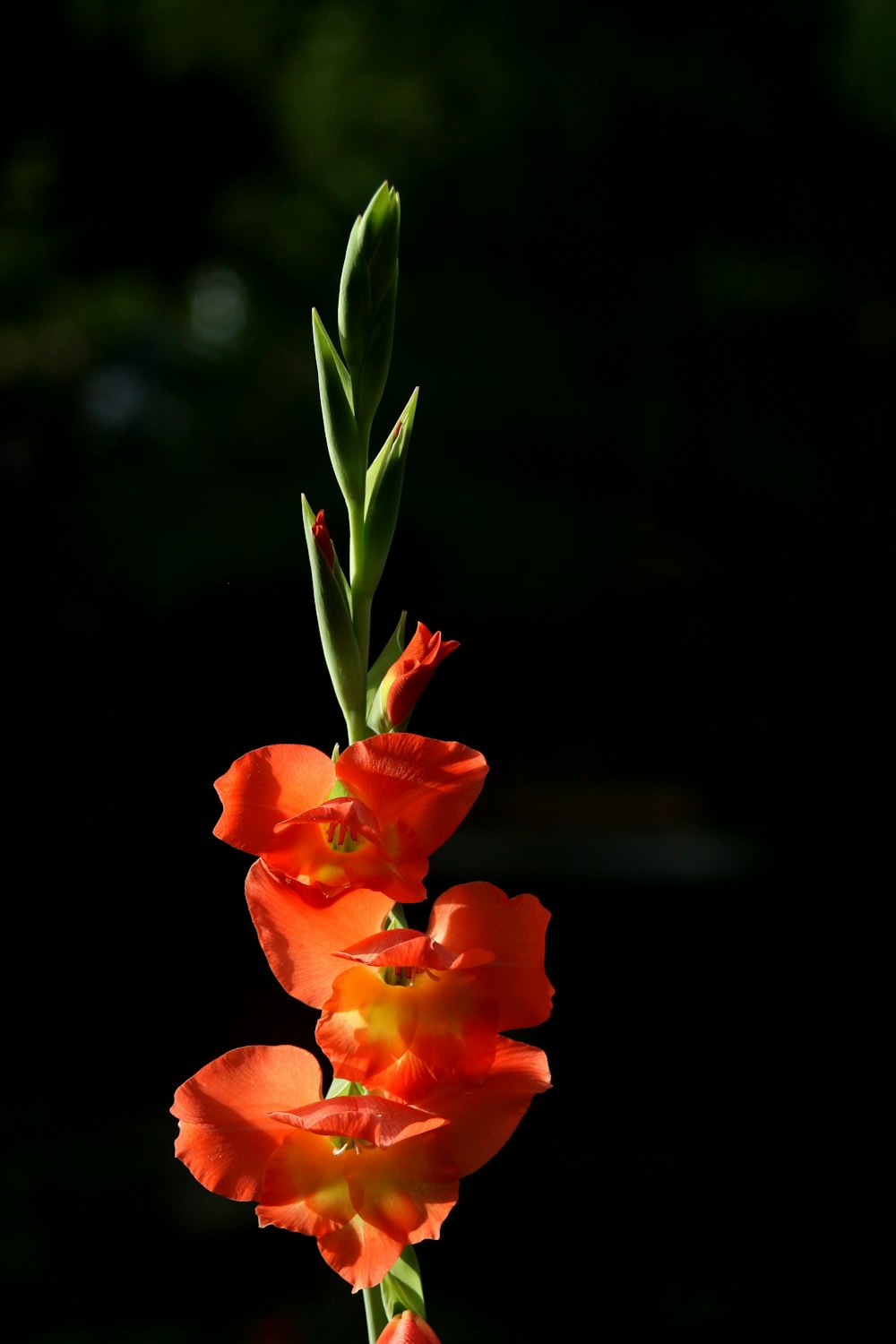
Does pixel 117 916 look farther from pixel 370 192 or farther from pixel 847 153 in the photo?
pixel 847 153

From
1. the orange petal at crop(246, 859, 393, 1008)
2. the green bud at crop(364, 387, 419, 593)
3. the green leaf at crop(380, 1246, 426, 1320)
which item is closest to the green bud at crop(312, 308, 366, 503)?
the green bud at crop(364, 387, 419, 593)

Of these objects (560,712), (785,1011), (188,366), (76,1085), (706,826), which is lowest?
(76,1085)

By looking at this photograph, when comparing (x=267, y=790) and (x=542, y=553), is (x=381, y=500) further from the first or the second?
(x=542, y=553)

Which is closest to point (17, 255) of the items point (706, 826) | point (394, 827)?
point (706, 826)

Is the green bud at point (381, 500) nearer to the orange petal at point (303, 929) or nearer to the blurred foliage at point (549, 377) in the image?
the orange petal at point (303, 929)

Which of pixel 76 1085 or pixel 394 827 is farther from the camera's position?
pixel 76 1085

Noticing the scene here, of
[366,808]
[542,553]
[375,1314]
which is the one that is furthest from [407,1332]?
[542,553]
